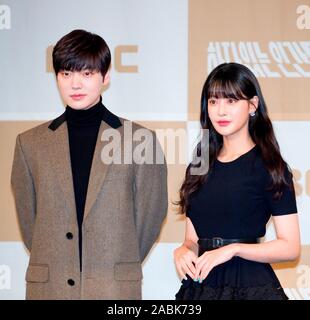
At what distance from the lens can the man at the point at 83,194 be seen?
2104mm

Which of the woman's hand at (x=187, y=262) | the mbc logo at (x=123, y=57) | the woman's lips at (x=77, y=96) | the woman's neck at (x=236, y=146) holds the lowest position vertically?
the woman's hand at (x=187, y=262)

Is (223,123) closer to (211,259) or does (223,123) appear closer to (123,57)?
(211,259)

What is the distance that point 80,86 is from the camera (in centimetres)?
213

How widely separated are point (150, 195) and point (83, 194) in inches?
10.2

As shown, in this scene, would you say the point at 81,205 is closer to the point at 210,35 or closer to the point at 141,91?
the point at 141,91

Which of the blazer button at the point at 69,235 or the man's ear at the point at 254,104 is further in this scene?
the blazer button at the point at 69,235

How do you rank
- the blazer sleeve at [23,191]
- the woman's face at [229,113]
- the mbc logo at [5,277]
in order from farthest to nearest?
the mbc logo at [5,277]
the blazer sleeve at [23,191]
the woman's face at [229,113]

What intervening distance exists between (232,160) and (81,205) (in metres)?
0.54

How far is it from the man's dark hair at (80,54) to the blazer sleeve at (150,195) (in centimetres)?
35

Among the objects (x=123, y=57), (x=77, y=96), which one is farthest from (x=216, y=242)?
(x=123, y=57)

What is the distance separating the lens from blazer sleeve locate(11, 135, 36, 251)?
2.21 metres

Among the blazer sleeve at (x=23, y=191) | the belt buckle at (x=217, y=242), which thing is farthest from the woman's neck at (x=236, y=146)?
the blazer sleeve at (x=23, y=191)

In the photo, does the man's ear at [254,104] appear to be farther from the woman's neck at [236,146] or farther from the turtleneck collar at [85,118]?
the turtleneck collar at [85,118]

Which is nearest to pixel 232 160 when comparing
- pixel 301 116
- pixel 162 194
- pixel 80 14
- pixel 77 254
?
pixel 162 194
